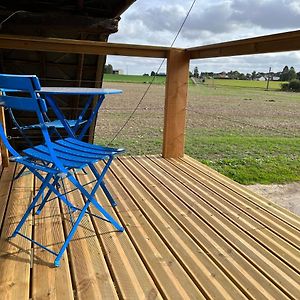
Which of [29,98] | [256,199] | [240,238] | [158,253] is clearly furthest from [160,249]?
[256,199]

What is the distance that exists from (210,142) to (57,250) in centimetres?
552

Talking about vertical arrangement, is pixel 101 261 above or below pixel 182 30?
below

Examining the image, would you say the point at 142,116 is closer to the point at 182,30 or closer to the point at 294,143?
the point at 294,143

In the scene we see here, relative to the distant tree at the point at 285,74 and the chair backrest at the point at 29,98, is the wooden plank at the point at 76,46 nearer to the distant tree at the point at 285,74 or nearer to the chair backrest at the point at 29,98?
the chair backrest at the point at 29,98

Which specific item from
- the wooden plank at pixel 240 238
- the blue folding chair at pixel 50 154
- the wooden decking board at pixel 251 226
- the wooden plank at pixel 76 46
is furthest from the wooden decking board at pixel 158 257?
the wooden plank at pixel 76 46

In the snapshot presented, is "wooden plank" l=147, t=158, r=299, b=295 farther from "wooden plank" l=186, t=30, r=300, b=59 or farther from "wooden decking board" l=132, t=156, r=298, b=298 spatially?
"wooden plank" l=186, t=30, r=300, b=59

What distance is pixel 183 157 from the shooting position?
3811 millimetres

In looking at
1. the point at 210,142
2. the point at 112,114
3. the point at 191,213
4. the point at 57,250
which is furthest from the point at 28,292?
the point at 112,114

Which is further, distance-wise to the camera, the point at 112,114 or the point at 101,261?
the point at 112,114

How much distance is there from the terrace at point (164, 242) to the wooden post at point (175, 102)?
462 mm

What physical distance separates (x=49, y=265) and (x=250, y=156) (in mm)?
4809

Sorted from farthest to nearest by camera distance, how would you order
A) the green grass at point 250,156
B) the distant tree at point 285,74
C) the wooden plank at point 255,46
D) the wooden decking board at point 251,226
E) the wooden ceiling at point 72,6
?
1. the distant tree at point 285,74
2. the green grass at point 250,156
3. the wooden ceiling at point 72,6
4. the wooden plank at point 255,46
5. the wooden decking board at point 251,226

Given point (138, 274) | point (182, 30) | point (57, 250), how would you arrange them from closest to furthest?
point (138, 274)
point (57, 250)
point (182, 30)

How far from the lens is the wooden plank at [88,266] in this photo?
1.42m
